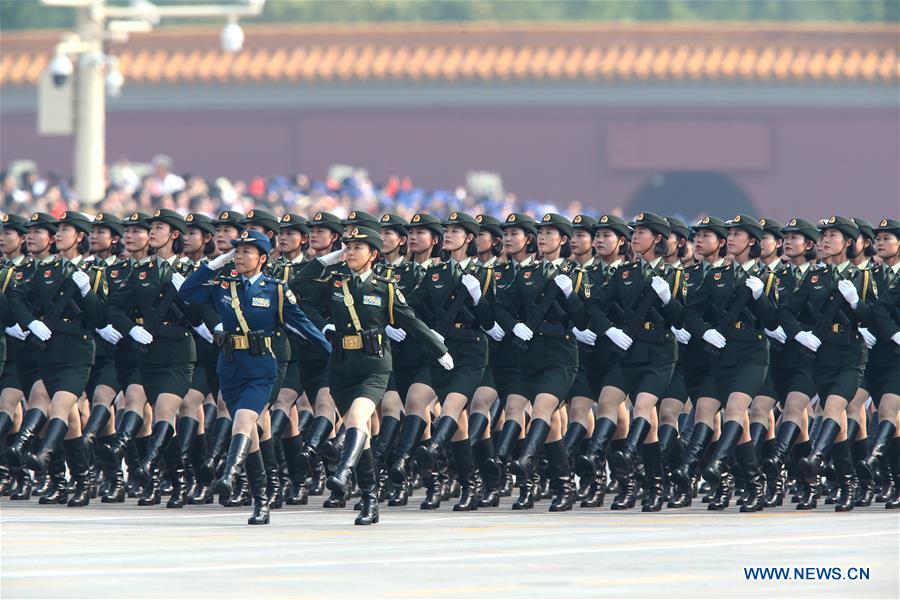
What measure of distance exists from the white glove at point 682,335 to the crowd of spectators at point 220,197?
408 inches

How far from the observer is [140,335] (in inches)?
640

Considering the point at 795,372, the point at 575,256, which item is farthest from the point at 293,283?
the point at 795,372

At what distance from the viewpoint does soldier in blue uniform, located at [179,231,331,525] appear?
14.5 m

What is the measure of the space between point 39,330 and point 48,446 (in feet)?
2.68

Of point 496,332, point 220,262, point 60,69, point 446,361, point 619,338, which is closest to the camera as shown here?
point 446,361

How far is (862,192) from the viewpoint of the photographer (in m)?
42.2

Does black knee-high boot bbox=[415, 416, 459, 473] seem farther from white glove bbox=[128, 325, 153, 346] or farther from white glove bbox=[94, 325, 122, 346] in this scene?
white glove bbox=[94, 325, 122, 346]

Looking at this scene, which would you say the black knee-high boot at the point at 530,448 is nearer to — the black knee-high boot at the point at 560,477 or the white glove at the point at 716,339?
the black knee-high boot at the point at 560,477

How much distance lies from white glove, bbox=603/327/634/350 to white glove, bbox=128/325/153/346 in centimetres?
296

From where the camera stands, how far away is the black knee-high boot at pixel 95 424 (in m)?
16.3

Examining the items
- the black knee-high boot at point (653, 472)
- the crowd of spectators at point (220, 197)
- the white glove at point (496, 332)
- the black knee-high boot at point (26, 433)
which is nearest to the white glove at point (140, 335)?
the black knee-high boot at point (26, 433)

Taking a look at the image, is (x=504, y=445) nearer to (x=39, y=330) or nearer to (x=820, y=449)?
(x=820, y=449)

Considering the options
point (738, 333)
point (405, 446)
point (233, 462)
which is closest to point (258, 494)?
point (233, 462)

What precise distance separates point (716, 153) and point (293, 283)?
93.7 feet
